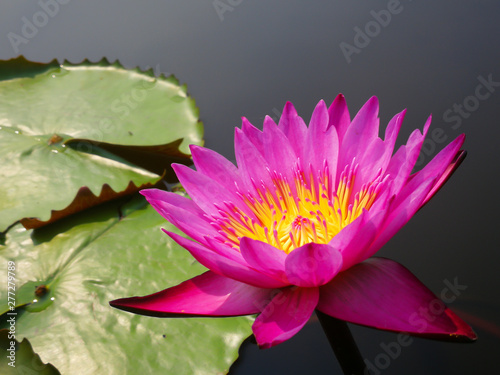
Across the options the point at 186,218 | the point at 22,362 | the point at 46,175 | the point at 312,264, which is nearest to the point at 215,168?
the point at 186,218

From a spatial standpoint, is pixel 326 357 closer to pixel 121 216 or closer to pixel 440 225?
pixel 440 225

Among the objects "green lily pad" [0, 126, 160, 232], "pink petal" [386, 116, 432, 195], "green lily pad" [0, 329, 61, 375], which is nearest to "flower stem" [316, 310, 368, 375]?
"pink petal" [386, 116, 432, 195]

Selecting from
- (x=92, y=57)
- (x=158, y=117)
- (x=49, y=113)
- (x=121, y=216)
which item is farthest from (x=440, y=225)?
(x=92, y=57)

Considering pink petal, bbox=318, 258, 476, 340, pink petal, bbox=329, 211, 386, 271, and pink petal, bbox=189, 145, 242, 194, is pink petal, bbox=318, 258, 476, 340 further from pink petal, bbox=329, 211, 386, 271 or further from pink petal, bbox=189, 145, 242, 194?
pink petal, bbox=189, 145, 242, 194

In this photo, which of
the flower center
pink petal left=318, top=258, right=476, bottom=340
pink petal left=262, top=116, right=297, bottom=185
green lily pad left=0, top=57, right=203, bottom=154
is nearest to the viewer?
pink petal left=318, top=258, right=476, bottom=340

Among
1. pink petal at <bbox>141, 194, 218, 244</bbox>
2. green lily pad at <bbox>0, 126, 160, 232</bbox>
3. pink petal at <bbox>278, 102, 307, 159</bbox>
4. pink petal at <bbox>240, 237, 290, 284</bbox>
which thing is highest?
pink petal at <bbox>278, 102, 307, 159</bbox>

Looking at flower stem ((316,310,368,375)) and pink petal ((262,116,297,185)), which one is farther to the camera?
pink petal ((262,116,297,185))

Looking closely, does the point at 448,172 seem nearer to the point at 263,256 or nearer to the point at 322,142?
the point at 322,142
